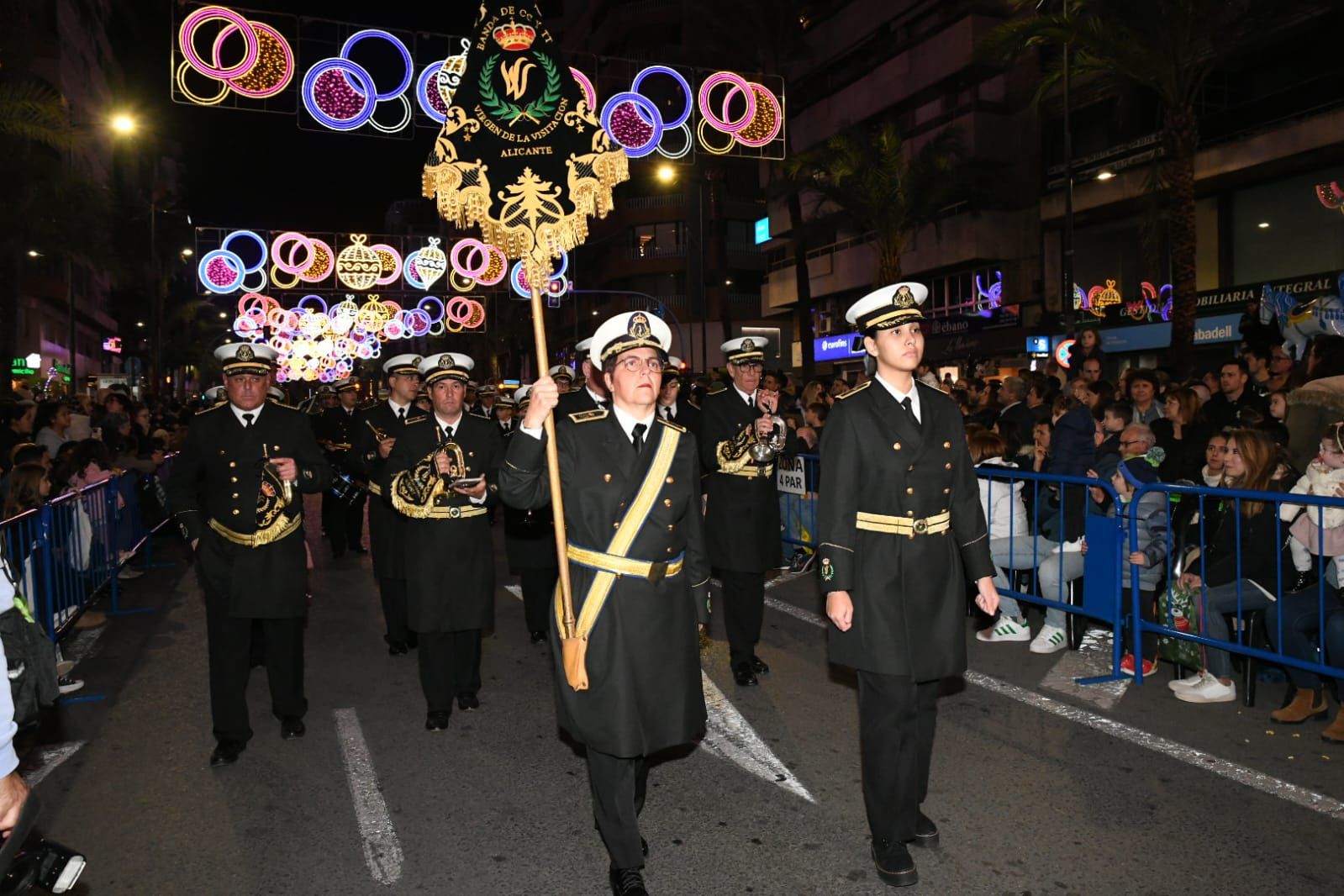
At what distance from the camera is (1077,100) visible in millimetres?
31062

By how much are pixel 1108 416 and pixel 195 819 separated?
7.32 m

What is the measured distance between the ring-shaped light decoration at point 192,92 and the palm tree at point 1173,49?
13232 mm

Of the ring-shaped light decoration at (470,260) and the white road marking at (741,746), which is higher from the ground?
the ring-shaped light decoration at (470,260)

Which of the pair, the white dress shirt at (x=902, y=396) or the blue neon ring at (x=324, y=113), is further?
the blue neon ring at (x=324, y=113)

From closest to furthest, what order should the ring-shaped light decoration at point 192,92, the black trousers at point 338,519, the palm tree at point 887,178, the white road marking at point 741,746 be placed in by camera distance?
the white road marking at point 741,746 < the ring-shaped light decoration at point 192,92 < the black trousers at point 338,519 < the palm tree at point 887,178

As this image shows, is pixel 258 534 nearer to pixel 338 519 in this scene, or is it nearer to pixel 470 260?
pixel 338 519

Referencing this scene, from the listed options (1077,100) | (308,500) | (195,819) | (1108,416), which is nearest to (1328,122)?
(1077,100)

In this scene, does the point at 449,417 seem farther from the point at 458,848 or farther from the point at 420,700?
the point at 458,848

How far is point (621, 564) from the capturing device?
4.08m

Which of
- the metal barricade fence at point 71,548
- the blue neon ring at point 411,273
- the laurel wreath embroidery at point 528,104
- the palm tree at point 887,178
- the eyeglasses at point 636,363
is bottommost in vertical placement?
the metal barricade fence at point 71,548

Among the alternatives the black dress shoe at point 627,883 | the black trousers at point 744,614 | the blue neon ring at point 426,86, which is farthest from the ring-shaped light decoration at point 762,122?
the black dress shoe at point 627,883

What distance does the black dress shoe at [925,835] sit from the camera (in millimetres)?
4551

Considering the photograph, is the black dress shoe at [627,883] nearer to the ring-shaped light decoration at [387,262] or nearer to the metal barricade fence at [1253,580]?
the metal barricade fence at [1253,580]

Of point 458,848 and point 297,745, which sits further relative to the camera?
point 297,745
